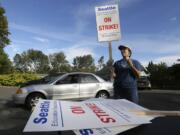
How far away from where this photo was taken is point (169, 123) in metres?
8.05

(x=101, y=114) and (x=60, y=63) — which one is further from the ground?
(x=60, y=63)

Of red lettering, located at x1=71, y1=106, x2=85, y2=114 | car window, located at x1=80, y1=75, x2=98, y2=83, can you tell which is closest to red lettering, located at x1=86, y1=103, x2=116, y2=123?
red lettering, located at x1=71, y1=106, x2=85, y2=114

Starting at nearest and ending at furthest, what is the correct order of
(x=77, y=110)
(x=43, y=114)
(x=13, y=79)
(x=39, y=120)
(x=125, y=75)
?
(x=39, y=120) → (x=43, y=114) → (x=77, y=110) → (x=125, y=75) → (x=13, y=79)

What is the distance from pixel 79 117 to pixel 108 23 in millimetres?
7246

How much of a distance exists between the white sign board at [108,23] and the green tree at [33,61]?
97446mm

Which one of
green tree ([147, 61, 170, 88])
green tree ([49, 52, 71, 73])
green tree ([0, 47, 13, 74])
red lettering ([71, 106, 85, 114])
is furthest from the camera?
green tree ([49, 52, 71, 73])

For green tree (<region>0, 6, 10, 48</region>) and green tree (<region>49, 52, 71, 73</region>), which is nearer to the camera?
green tree (<region>0, 6, 10, 48</region>)

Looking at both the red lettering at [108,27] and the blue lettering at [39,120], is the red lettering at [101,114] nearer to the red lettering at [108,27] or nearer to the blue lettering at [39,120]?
the blue lettering at [39,120]

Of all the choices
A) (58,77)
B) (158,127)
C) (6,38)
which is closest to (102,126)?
(158,127)

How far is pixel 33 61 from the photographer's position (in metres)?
110

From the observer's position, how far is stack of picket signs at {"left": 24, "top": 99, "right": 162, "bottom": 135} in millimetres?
2312

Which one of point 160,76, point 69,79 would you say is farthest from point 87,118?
point 160,76

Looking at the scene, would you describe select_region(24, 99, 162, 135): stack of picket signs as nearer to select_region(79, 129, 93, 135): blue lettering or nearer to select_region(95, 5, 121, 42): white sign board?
select_region(79, 129, 93, 135): blue lettering

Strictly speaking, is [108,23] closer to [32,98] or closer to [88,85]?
[88,85]
